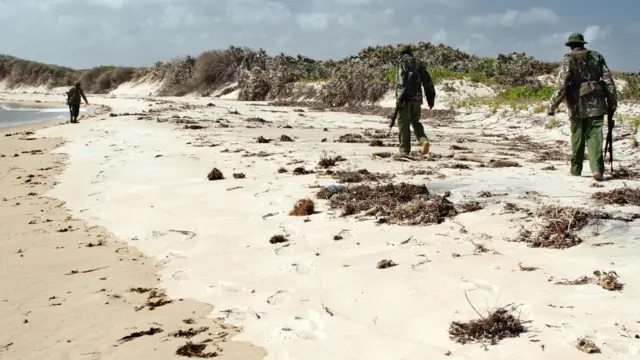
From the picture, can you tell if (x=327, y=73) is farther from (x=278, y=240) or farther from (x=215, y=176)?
(x=278, y=240)

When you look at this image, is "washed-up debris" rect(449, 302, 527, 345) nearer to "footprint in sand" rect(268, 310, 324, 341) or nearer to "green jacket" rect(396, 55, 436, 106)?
"footprint in sand" rect(268, 310, 324, 341)

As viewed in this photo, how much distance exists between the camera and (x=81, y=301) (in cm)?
430

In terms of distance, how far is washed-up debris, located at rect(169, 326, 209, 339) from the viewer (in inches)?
142

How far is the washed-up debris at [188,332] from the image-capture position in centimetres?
360

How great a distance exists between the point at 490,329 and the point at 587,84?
17.4ft

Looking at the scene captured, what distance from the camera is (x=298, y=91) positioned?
110 feet

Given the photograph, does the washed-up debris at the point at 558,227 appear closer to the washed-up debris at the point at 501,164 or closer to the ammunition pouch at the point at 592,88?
the ammunition pouch at the point at 592,88

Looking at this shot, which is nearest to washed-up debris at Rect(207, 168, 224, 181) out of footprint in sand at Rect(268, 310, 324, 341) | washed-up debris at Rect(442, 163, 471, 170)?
washed-up debris at Rect(442, 163, 471, 170)

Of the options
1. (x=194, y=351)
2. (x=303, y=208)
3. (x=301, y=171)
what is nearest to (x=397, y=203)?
(x=303, y=208)

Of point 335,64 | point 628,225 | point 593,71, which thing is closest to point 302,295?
point 628,225

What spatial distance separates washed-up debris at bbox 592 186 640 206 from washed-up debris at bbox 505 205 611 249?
0.82 meters

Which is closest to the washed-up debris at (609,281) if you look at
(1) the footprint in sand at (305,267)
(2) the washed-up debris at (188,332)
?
(1) the footprint in sand at (305,267)

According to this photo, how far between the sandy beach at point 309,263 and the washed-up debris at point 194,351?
0.06 m

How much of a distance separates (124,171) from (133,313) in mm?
5957
